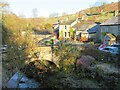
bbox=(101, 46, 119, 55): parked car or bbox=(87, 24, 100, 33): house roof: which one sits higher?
bbox=(87, 24, 100, 33): house roof

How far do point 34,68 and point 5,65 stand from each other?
342cm

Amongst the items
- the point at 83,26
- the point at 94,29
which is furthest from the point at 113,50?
the point at 83,26

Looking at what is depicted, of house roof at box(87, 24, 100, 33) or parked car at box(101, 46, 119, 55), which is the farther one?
house roof at box(87, 24, 100, 33)

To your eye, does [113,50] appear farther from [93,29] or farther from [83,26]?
[83,26]

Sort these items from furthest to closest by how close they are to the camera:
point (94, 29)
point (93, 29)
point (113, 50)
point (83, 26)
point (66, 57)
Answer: point (83, 26), point (93, 29), point (94, 29), point (113, 50), point (66, 57)

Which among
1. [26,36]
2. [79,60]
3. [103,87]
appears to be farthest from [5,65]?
[103,87]

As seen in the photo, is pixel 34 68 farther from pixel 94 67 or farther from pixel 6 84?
pixel 94 67

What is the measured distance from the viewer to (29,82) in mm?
19688

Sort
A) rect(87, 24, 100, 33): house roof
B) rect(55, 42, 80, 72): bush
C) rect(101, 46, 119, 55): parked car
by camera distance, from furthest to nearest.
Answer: rect(87, 24, 100, 33): house roof < rect(101, 46, 119, 55): parked car < rect(55, 42, 80, 72): bush

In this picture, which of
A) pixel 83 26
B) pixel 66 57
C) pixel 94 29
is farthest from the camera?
pixel 83 26

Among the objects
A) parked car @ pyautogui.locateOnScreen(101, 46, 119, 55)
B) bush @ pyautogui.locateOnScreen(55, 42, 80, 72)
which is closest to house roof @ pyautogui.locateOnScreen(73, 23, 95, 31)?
parked car @ pyautogui.locateOnScreen(101, 46, 119, 55)

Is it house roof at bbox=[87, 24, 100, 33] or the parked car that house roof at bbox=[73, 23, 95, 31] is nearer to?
house roof at bbox=[87, 24, 100, 33]

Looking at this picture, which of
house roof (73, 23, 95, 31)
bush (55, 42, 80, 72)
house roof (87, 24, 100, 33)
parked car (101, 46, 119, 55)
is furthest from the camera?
house roof (73, 23, 95, 31)

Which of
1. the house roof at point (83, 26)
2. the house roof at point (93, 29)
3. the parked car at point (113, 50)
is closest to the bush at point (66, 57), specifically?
the parked car at point (113, 50)
